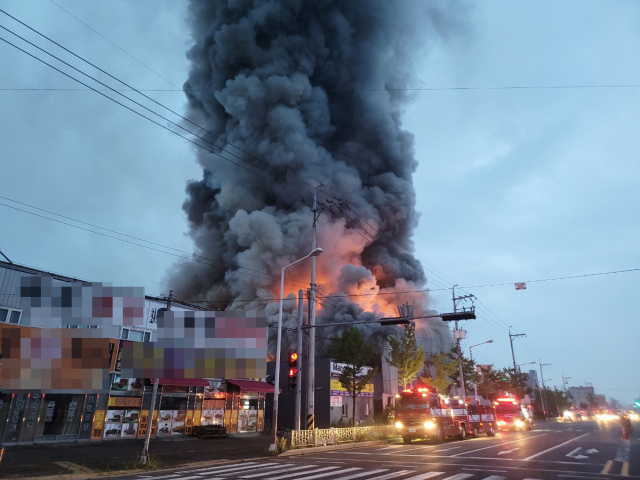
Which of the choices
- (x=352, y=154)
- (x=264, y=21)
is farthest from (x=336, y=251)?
(x=264, y=21)

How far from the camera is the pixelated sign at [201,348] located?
70.4ft

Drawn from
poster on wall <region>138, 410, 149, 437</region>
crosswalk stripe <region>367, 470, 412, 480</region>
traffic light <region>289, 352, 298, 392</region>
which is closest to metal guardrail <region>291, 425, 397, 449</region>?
traffic light <region>289, 352, 298, 392</region>

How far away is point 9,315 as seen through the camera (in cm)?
1952

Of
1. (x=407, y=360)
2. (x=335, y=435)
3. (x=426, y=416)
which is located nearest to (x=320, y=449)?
(x=335, y=435)

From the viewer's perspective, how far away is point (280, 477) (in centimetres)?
1098

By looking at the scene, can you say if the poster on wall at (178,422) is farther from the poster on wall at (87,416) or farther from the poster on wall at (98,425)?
the poster on wall at (87,416)

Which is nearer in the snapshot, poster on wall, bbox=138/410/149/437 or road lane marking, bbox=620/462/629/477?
road lane marking, bbox=620/462/629/477

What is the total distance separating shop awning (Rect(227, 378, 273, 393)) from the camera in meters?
28.1

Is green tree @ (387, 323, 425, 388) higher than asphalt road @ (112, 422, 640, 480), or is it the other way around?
green tree @ (387, 323, 425, 388)

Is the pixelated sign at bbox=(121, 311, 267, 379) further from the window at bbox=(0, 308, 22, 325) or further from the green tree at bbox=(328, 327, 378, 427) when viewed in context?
the green tree at bbox=(328, 327, 378, 427)

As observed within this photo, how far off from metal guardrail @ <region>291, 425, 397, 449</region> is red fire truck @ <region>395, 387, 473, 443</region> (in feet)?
7.36

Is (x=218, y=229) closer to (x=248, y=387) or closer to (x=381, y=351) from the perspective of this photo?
(x=381, y=351)

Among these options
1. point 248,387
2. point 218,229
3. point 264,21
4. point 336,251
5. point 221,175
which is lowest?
point 248,387

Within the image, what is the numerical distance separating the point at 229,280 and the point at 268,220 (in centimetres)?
1062
